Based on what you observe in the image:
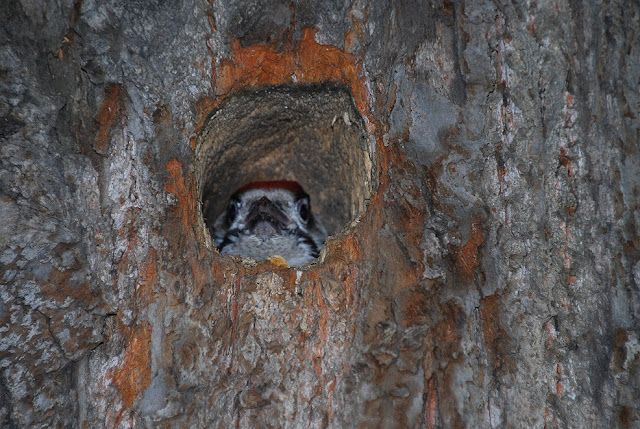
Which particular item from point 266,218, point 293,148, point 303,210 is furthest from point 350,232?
point 303,210

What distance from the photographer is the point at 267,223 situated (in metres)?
3.82

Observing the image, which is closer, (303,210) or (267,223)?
(267,223)

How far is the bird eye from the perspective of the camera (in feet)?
13.0

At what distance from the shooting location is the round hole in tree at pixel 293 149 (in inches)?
99.8

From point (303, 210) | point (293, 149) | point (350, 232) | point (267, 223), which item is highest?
point (293, 149)

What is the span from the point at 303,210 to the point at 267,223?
35 cm

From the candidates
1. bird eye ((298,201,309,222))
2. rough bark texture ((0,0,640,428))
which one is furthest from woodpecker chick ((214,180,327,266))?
rough bark texture ((0,0,640,428))

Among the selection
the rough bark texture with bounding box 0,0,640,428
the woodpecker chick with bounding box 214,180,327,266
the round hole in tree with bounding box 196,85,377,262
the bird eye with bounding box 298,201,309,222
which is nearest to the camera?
the rough bark texture with bounding box 0,0,640,428

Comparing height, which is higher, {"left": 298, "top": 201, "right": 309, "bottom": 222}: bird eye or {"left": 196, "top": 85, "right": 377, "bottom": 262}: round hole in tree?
{"left": 196, "top": 85, "right": 377, "bottom": 262}: round hole in tree

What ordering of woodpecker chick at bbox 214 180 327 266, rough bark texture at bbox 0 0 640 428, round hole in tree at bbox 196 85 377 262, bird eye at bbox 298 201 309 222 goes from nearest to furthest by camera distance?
rough bark texture at bbox 0 0 640 428, round hole in tree at bbox 196 85 377 262, woodpecker chick at bbox 214 180 327 266, bird eye at bbox 298 201 309 222

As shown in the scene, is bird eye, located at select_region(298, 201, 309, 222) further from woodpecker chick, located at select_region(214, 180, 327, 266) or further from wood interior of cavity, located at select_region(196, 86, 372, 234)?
wood interior of cavity, located at select_region(196, 86, 372, 234)

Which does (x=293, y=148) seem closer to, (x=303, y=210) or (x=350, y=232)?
(x=303, y=210)

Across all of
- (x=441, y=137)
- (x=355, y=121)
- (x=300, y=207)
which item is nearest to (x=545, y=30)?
(x=441, y=137)

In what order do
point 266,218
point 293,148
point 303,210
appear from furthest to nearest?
point 303,210 < point 266,218 < point 293,148
